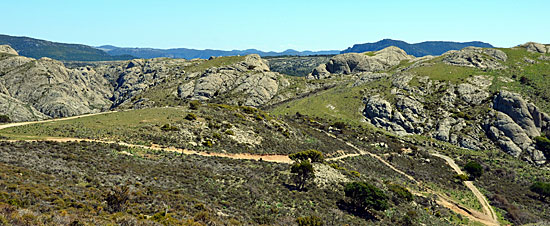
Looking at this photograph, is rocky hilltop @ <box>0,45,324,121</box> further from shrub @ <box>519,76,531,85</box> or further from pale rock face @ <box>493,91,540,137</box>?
shrub @ <box>519,76,531,85</box>

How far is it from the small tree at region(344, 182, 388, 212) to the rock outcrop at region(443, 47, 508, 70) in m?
134

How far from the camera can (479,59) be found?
149 metres

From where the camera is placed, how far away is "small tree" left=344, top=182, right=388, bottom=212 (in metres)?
40.9

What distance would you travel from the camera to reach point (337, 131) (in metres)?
101

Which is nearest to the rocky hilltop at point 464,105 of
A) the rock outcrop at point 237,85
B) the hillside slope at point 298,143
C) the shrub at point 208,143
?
the hillside slope at point 298,143

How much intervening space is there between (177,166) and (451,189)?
5800 centimetres

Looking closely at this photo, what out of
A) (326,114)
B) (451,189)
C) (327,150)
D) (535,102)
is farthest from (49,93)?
(535,102)

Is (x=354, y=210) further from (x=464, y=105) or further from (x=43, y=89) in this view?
(x=43, y=89)

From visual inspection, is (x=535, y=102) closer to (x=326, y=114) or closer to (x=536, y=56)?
(x=536, y=56)

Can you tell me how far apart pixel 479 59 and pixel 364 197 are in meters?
143

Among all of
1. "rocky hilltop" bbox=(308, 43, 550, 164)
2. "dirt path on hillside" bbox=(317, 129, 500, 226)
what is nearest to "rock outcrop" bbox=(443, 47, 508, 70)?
"rocky hilltop" bbox=(308, 43, 550, 164)

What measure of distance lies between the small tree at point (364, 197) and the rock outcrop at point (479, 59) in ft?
439

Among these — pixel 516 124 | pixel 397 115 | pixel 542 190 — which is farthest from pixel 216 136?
pixel 516 124

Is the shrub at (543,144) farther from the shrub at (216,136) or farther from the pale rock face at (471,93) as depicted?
the shrub at (216,136)
